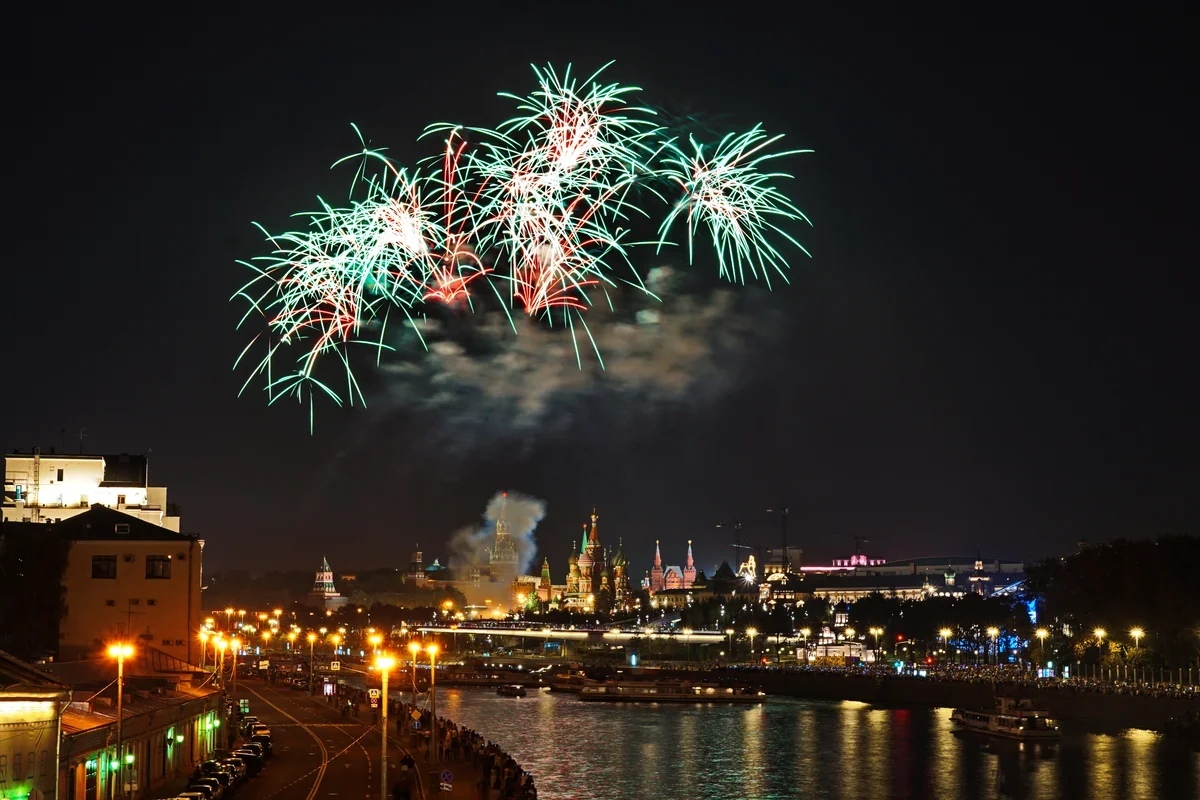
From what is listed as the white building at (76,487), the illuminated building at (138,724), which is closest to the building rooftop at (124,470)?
the white building at (76,487)

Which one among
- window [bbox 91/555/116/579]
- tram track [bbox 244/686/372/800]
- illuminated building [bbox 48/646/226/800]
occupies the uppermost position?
window [bbox 91/555/116/579]

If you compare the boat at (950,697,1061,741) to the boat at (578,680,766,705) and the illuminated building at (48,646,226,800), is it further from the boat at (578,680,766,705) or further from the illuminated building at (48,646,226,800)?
the illuminated building at (48,646,226,800)

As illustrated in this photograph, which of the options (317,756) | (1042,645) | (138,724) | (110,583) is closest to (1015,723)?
(317,756)

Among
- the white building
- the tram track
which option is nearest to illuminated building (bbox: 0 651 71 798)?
the tram track

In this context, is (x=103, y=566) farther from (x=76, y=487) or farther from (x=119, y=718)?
(x=119, y=718)

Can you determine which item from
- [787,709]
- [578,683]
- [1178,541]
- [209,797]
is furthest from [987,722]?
[578,683]

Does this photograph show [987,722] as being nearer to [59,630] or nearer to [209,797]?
[59,630]

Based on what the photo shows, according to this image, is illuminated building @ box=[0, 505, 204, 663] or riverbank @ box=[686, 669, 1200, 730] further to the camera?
riverbank @ box=[686, 669, 1200, 730]
